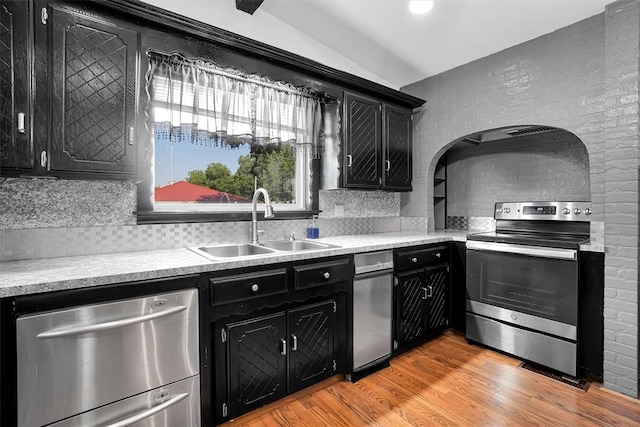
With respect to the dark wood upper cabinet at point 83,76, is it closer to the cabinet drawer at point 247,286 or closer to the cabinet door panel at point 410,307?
the cabinet drawer at point 247,286

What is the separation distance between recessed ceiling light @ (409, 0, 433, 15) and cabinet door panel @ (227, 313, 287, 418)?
2533mm

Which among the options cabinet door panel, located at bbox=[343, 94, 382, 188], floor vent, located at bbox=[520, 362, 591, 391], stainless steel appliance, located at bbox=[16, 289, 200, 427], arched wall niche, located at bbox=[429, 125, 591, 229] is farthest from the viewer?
arched wall niche, located at bbox=[429, 125, 591, 229]

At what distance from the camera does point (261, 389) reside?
1.92m

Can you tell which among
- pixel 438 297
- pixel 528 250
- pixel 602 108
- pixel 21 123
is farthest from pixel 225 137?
pixel 602 108

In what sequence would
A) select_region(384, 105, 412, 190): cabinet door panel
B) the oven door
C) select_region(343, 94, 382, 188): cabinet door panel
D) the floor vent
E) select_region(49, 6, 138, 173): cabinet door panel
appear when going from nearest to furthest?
1. select_region(49, 6, 138, 173): cabinet door panel
2. the floor vent
3. the oven door
4. select_region(343, 94, 382, 188): cabinet door panel
5. select_region(384, 105, 412, 190): cabinet door panel

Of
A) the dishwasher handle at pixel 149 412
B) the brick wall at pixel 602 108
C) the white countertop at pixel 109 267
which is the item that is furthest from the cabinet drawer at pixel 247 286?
the brick wall at pixel 602 108

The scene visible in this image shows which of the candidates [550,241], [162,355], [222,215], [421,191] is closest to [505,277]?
[550,241]

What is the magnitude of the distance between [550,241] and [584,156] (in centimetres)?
117

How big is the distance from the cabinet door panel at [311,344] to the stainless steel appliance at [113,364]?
60cm

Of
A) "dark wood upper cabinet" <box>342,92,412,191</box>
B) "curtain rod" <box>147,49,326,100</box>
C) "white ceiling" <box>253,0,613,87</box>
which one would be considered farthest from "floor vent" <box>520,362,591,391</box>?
→ "curtain rod" <box>147,49,326,100</box>

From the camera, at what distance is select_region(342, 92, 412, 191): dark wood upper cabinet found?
116 inches

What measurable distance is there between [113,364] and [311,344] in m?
1.13

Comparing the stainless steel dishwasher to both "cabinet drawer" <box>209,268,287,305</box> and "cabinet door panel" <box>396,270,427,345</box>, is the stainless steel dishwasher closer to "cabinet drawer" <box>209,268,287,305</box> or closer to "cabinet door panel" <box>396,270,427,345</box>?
"cabinet door panel" <box>396,270,427,345</box>

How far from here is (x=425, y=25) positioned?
2.74m
